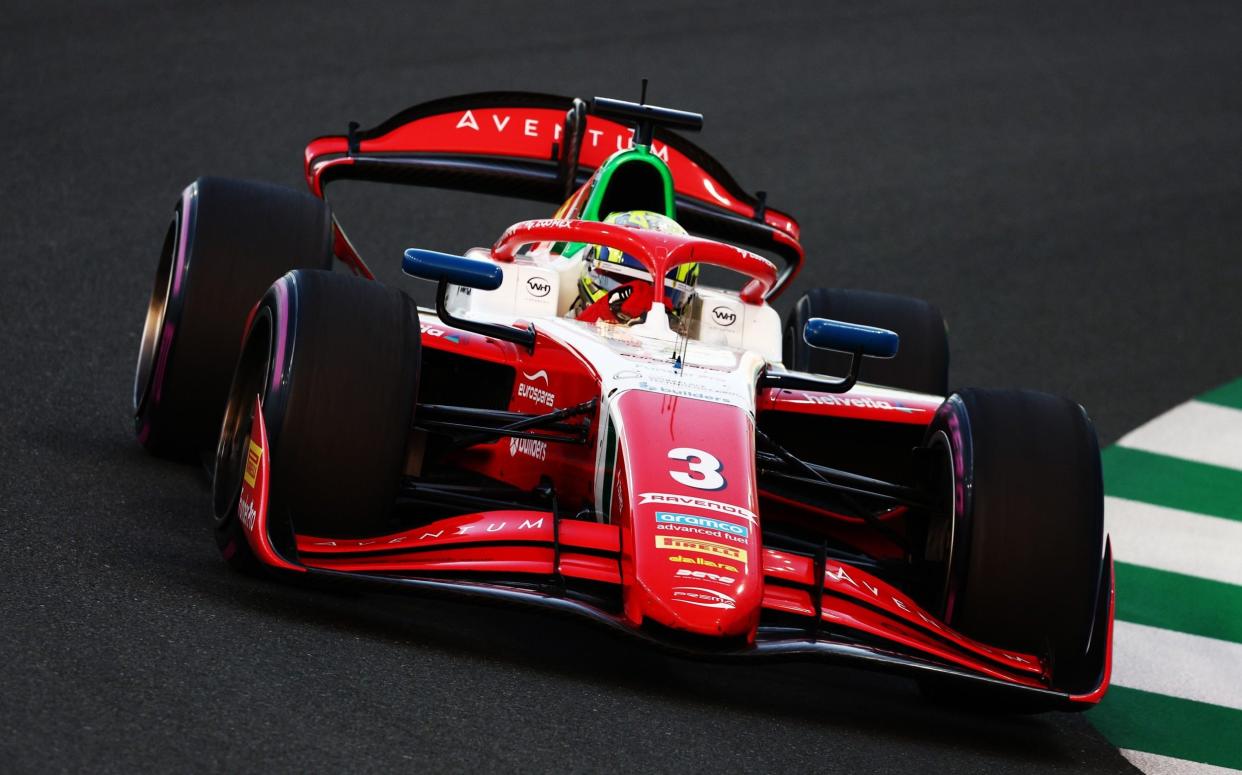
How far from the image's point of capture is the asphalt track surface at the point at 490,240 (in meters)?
4.03

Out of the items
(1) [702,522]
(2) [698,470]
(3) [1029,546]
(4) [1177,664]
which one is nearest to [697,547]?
(1) [702,522]

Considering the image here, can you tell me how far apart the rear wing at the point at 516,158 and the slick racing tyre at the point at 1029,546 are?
2288mm

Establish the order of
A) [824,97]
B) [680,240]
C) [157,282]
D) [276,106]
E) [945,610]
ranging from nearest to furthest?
[945,610]
[680,240]
[157,282]
[276,106]
[824,97]

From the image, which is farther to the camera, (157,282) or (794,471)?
(157,282)

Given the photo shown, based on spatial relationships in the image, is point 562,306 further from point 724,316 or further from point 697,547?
point 697,547

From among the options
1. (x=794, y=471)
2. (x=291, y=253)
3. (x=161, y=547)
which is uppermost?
(x=291, y=253)

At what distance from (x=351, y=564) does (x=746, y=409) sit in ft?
4.03

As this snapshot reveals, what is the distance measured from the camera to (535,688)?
4363mm

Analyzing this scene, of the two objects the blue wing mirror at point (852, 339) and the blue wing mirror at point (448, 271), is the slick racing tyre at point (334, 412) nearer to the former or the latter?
the blue wing mirror at point (448, 271)

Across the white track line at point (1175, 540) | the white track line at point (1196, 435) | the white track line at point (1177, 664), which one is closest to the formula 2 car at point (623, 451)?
the white track line at point (1177, 664)

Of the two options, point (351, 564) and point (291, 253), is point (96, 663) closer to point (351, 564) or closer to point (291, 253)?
point (351, 564)

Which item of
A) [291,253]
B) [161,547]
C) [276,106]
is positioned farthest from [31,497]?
[276,106]

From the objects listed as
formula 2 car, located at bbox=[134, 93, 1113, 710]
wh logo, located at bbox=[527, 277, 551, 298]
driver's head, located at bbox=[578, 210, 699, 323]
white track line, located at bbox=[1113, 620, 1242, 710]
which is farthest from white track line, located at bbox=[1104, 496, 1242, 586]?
wh logo, located at bbox=[527, 277, 551, 298]

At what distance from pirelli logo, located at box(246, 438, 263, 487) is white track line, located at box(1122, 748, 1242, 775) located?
259 centimetres
